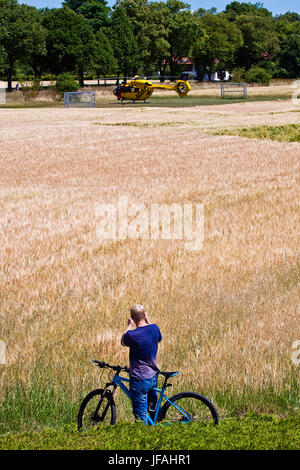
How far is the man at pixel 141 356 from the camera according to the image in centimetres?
488

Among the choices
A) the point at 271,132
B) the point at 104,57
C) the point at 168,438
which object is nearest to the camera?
the point at 168,438

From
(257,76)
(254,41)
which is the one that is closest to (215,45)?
(254,41)

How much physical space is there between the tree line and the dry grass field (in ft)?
239

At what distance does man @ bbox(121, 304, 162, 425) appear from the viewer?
16.0 feet

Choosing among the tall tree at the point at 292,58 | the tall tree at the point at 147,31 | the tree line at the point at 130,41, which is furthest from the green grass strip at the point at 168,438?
the tall tree at the point at 292,58

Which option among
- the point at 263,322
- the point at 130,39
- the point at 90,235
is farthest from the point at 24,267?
the point at 130,39

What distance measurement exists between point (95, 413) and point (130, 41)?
348ft

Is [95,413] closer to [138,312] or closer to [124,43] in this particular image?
[138,312]

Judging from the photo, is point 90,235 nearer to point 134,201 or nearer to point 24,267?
A: point 24,267

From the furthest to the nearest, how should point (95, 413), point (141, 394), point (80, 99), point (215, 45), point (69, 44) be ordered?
point (215, 45), point (69, 44), point (80, 99), point (95, 413), point (141, 394)

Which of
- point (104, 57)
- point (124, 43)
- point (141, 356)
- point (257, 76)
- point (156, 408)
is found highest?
point (124, 43)

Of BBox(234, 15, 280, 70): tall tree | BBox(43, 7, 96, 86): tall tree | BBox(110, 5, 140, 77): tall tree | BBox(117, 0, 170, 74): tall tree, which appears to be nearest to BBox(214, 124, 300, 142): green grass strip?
BBox(43, 7, 96, 86): tall tree

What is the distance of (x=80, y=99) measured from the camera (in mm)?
74312

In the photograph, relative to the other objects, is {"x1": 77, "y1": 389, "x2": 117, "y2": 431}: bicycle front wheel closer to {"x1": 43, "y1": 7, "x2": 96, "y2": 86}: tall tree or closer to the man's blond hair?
the man's blond hair
